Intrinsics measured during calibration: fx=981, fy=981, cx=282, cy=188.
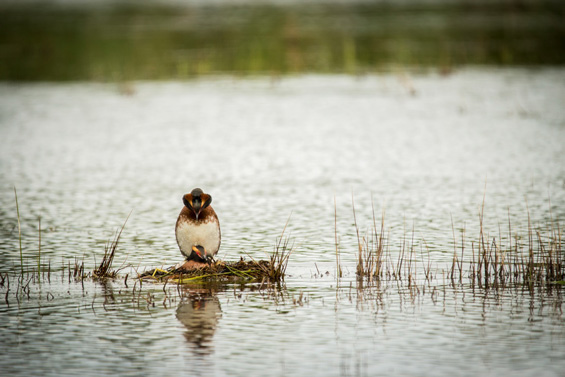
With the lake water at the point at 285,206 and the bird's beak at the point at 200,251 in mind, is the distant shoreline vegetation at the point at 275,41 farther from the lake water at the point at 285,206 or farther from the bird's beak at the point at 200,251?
the bird's beak at the point at 200,251

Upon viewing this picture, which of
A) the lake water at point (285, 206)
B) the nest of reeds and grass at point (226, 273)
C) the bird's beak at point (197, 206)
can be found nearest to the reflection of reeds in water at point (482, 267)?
the lake water at point (285, 206)

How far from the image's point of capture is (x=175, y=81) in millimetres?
32094

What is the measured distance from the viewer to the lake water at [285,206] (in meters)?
7.98

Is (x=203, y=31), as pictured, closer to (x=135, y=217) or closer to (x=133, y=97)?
(x=133, y=97)

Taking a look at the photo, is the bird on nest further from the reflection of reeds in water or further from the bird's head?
the reflection of reeds in water

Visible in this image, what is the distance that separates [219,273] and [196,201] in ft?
2.59

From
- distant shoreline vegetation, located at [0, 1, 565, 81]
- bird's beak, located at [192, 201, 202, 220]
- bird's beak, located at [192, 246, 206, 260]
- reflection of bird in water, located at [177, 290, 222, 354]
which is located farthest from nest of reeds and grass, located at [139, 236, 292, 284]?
distant shoreline vegetation, located at [0, 1, 565, 81]

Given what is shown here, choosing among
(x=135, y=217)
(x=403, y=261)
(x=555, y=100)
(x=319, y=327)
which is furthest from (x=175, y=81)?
(x=319, y=327)

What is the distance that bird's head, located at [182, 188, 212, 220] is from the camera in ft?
33.4

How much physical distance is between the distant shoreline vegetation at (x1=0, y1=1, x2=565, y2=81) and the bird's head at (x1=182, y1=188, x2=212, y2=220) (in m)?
22.6

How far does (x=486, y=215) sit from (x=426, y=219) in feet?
2.94

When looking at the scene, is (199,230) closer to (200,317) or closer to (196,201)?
(196,201)

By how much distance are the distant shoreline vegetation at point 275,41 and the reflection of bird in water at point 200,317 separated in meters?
23.5

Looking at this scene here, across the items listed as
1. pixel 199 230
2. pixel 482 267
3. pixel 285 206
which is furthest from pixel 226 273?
pixel 285 206
